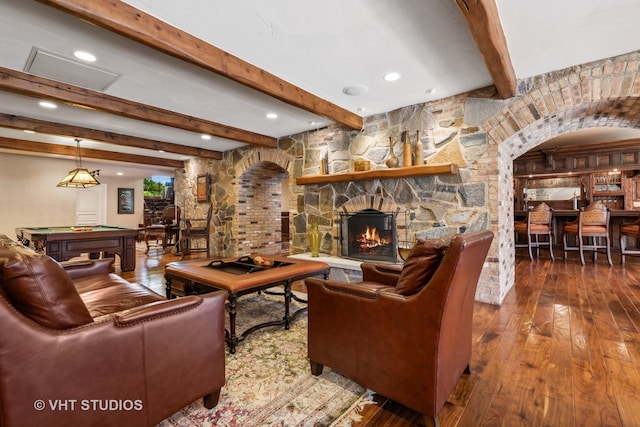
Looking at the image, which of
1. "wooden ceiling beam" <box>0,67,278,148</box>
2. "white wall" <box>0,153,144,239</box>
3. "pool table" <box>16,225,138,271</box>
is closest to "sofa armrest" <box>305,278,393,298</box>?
"wooden ceiling beam" <box>0,67,278,148</box>

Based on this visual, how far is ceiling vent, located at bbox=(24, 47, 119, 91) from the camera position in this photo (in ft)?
8.29

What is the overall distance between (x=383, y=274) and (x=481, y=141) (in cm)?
205

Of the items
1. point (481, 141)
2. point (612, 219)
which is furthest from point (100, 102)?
point (612, 219)

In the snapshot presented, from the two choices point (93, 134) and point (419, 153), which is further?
point (93, 134)

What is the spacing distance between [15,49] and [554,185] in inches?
376

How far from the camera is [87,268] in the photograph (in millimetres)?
2602

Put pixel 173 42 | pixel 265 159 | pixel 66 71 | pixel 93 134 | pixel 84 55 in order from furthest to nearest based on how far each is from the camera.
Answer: pixel 265 159, pixel 93 134, pixel 66 71, pixel 84 55, pixel 173 42

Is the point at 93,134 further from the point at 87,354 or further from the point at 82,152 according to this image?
the point at 87,354

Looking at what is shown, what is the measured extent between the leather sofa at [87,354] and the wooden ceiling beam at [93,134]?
13.8ft

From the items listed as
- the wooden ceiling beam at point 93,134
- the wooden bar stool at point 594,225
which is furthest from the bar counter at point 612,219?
the wooden ceiling beam at point 93,134

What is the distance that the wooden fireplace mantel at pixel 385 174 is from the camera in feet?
10.7

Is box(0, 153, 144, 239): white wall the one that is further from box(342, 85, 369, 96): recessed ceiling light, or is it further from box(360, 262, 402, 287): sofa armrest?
box(360, 262, 402, 287): sofa armrest

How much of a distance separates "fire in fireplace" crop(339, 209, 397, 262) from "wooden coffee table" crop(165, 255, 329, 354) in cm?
137

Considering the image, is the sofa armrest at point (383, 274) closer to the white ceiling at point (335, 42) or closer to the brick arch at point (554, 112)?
the brick arch at point (554, 112)
